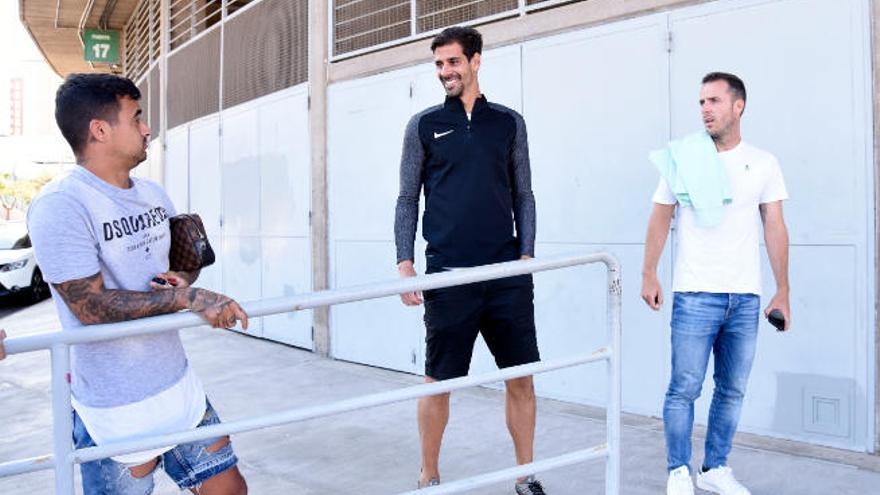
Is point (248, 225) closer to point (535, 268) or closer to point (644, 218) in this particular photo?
point (644, 218)

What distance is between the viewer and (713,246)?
333cm

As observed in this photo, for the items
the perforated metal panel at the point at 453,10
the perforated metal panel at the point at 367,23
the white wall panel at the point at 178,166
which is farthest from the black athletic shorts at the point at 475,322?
the white wall panel at the point at 178,166

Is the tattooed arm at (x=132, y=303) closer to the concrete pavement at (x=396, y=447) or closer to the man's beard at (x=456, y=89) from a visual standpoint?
the man's beard at (x=456, y=89)

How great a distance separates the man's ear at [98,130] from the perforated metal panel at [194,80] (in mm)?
8514

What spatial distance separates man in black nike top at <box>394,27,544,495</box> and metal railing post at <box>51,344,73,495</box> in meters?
1.63

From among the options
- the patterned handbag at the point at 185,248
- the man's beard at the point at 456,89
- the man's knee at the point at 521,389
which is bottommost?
the man's knee at the point at 521,389

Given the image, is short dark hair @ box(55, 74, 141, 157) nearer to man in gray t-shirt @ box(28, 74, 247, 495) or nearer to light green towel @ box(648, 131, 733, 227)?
man in gray t-shirt @ box(28, 74, 247, 495)

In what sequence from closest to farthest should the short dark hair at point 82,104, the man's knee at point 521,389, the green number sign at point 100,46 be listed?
the short dark hair at point 82,104 < the man's knee at point 521,389 < the green number sign at point 100,46

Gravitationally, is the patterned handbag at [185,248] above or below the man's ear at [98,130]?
below

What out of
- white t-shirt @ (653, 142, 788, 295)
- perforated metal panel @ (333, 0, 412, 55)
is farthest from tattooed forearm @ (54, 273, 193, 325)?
perforated metal panel @ (333, 0, 412, 55)

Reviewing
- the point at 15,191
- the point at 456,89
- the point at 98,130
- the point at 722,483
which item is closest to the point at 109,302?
the point at 98,130

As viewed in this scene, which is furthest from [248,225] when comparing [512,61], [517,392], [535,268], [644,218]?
[535,268]

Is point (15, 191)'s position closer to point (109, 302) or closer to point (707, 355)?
point (707, 355)

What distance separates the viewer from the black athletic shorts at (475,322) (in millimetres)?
3291
